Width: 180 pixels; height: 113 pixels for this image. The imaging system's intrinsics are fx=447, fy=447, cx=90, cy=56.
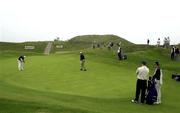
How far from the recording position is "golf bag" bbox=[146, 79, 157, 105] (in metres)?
27.3

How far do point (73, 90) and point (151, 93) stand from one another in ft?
26.7

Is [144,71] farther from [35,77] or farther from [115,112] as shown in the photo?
[35,77]

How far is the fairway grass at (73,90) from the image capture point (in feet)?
69.2

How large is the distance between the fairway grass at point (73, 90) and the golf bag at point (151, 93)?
0.70m

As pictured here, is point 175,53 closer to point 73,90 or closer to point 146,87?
point 73,90

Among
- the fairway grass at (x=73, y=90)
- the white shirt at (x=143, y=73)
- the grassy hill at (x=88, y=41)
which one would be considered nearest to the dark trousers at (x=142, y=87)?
the white shirt at (x=143, y=73)

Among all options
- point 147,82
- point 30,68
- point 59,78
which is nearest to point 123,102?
point 147,82

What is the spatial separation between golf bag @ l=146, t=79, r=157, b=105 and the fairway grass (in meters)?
0.70

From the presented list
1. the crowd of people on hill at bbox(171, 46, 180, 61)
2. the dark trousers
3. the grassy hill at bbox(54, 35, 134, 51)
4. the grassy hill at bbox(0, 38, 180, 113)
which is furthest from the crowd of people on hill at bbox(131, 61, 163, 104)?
the grassy hill at bbox(54, 35, 134, 51)

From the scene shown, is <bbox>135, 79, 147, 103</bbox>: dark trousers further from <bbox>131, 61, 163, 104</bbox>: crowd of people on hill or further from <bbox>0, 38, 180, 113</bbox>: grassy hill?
<bbox>0, 38, 180, 113</bbox>: grassy hill

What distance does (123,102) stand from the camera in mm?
27297

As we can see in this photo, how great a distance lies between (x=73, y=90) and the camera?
34.0m

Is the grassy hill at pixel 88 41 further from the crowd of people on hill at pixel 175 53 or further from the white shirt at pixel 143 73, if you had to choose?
the white shirt at pixel 143 73

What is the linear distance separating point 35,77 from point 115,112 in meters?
22.0
